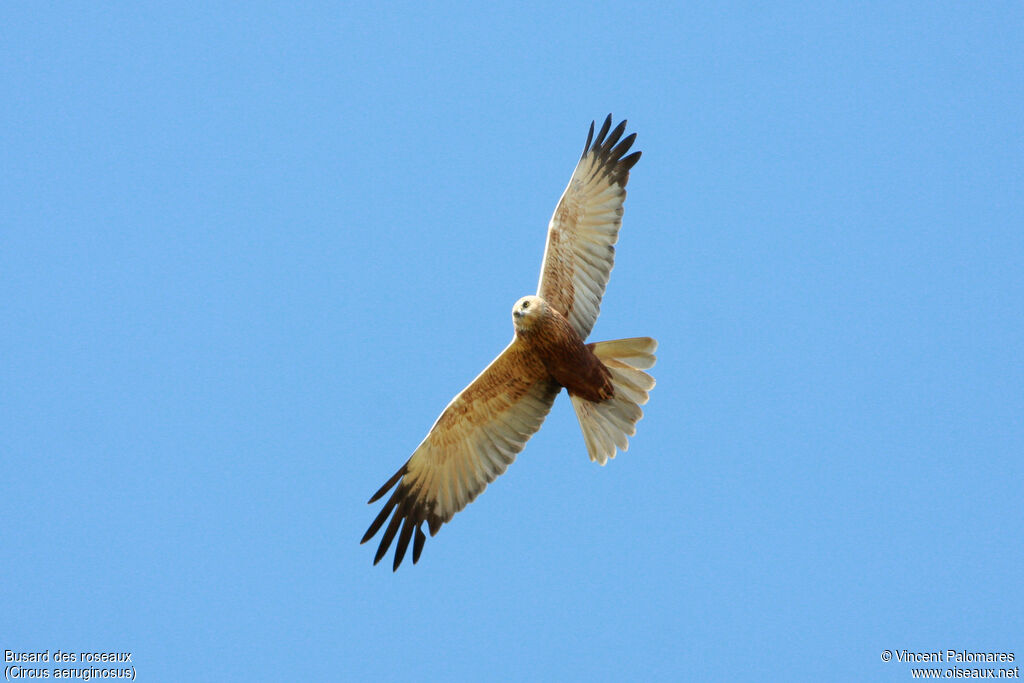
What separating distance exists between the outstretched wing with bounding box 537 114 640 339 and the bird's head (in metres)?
0.39

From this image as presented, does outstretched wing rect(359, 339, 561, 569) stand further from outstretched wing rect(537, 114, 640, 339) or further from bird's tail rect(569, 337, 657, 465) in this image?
outstretched wing rect(537, 114, 640, 339)

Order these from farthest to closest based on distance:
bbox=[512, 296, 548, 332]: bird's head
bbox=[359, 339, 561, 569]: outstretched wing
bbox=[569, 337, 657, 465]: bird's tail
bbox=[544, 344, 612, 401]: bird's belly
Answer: bbox=[359, 339, 561, 569]: outstretched wing < bbox=[569, 337, 657, 465]: bird's tail < bbox=[544, 344, 612, 401]: bird's belly < bbox=[512, 296, 548, 332]: bird's head

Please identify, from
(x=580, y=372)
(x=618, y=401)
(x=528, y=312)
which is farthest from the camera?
(x=618, y=401)

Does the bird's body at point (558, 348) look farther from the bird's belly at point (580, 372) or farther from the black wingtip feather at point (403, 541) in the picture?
the black wingtip feather at point (403, 541)

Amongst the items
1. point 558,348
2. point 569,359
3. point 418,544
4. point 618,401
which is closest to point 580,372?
point 569,359

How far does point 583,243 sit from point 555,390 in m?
1.31

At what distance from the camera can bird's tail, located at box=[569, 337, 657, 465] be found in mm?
8344

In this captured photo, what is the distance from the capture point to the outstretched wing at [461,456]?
339 inches

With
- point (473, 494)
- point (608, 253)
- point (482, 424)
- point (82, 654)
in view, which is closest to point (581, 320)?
point (608, 253)

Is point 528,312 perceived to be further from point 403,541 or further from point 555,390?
point 403,541

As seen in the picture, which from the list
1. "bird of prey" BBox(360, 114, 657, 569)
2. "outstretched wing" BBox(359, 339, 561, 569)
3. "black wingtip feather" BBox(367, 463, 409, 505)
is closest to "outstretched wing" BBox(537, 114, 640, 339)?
"bird of prey" BBox(360, 114, 657, 569)

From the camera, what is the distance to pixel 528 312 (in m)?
7.99

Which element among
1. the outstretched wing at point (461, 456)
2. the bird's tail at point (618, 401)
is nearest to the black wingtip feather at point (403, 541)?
the outstretched wing at point (461, 456)

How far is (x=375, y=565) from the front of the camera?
871 cm
